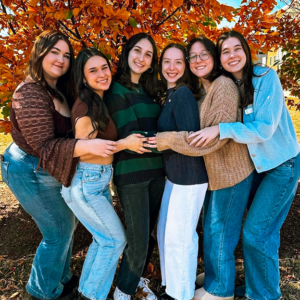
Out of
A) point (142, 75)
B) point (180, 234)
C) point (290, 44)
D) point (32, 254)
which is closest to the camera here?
point (180, 234)

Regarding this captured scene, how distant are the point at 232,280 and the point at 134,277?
788mm

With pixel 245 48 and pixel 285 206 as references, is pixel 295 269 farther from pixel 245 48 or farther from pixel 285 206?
pixel 245 48

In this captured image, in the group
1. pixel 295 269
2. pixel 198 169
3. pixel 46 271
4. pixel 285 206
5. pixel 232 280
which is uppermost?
pixel 198 169

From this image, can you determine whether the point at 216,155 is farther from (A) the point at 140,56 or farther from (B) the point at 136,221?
(A) the point at 140,56

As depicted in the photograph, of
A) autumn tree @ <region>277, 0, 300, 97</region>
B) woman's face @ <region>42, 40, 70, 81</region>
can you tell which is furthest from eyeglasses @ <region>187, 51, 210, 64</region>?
autumn tree @ <region>277, 0, 300, 97</region>

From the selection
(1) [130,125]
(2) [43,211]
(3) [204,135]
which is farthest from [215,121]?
(2) [43,211]

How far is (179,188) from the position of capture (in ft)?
7.65

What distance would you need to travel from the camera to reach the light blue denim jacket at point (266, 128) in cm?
214

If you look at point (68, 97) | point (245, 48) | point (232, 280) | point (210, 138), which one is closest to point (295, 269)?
point (232, 280)

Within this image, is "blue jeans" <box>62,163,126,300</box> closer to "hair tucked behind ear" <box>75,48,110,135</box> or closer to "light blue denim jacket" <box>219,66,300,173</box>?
"hair tucked behind ear" <box>75,48,110,135</box>

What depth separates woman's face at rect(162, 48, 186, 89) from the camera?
96.5 inches

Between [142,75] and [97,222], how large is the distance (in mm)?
1233

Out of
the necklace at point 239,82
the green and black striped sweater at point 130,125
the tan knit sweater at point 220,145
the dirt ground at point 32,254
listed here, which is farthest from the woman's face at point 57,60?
the dirt ground at point 32,254

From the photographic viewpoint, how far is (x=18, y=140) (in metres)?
2.26
